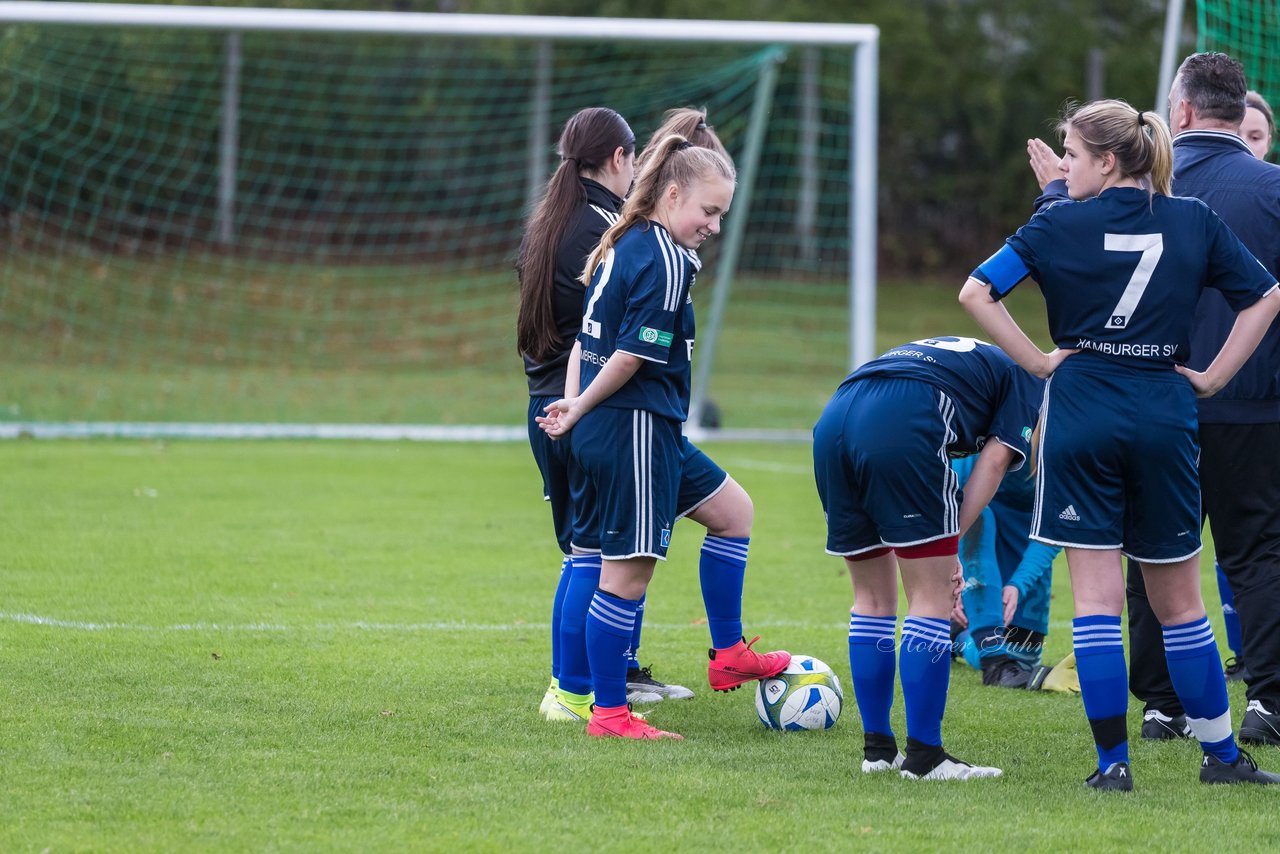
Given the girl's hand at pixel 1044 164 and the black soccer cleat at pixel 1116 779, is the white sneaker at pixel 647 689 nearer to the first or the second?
the black soccer cleat at pixel 1116 779

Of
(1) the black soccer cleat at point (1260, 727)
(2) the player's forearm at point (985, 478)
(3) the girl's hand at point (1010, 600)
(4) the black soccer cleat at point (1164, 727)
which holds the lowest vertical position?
(4) the black soccer cleat at point (1164, 727)

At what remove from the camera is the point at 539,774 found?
166 inches

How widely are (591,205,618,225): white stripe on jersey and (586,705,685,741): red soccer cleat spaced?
5.22 ft

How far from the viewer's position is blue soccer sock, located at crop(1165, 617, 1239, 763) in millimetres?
4180

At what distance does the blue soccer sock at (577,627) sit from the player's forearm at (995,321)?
160 cm

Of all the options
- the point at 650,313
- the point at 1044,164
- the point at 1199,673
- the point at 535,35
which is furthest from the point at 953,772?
the point at 535,35

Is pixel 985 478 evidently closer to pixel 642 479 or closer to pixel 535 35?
pixel 642 479

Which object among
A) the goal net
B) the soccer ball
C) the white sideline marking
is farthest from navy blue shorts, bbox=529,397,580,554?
the goal net

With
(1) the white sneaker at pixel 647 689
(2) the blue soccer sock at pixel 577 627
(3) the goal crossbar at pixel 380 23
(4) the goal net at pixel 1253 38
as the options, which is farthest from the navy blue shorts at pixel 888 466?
(3) the goal crossbar at pixel 380 23

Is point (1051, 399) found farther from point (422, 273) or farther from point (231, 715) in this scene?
point (422, 273)

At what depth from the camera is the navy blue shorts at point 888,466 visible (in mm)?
4090

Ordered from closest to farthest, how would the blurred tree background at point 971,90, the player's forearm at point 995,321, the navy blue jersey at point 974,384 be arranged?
the player's forearm at point 995,321, the navy blue jersey at point 974,384, the blurred tree background at point 971,90

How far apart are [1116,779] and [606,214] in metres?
2.38

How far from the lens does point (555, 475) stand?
509 cm
